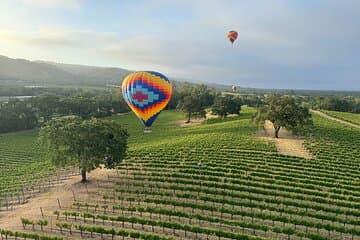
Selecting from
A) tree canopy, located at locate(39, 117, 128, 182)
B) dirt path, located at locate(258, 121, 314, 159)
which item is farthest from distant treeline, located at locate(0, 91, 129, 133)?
tree canopy, located at locate(39, 117, 128, 182)

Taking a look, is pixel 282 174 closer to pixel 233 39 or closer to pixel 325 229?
pixel 325 229

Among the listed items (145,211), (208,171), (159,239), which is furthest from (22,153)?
(159,239)

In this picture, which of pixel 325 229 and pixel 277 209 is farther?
pixel 277 209

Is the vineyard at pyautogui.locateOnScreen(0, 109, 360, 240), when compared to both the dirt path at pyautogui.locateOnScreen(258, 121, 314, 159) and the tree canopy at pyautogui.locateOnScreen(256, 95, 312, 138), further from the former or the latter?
the tree canopy at pyautogui.locateOnScreen(256, 95, 312, 138)

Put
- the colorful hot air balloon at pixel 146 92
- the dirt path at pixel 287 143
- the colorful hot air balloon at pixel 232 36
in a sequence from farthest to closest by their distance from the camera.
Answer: the colorful hot air balloon at pixel 232 36 → the colorful hot air balloon at pixel 146 92 → the dirt path at pixel 287 143

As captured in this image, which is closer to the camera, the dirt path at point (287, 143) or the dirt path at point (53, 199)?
the dirt path at point (53, 199)

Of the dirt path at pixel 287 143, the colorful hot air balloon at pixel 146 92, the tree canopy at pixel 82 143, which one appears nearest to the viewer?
the tree canopy at pixel 82 143

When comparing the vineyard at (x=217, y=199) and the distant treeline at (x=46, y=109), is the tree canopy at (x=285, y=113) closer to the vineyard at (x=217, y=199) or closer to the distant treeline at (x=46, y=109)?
the vineyard at (x=217, y=199)

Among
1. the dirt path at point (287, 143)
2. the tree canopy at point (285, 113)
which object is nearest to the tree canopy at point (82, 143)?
the dirt path at point (287, 143)
